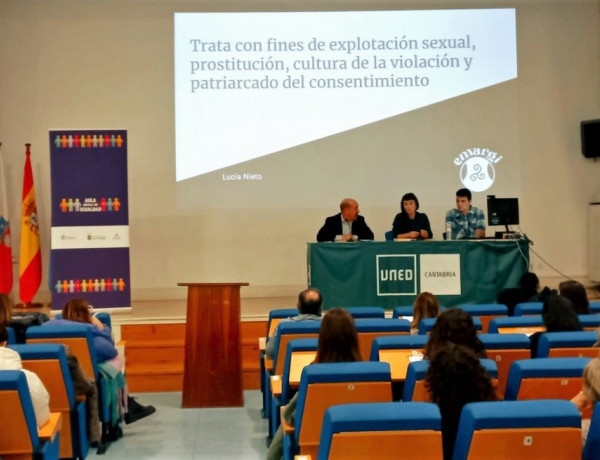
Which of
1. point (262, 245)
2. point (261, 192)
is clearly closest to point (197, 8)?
point (261, 192)

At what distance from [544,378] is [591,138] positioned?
747cm

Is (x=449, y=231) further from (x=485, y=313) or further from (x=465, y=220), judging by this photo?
(x=485, y=313)

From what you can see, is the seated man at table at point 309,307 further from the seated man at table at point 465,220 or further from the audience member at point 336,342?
the seated man at table at point 465,220

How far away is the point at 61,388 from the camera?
4.16 meters

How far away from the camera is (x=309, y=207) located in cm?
952

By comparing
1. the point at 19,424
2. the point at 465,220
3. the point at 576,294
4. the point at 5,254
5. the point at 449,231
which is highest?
the point at 465,220

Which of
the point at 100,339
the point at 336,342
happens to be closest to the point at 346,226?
the point at 100,339

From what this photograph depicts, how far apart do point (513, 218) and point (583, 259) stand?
2638 mm

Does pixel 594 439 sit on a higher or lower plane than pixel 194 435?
higher

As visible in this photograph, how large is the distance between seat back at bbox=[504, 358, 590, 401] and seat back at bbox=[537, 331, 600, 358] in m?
0.74

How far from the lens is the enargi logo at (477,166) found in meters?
9.65

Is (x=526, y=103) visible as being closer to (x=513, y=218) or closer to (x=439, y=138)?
(x=439, y=138)

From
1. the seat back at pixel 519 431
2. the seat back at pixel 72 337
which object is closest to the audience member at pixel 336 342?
the seat back at pixel 519 431

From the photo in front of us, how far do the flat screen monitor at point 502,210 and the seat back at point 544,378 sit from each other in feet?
15.9
